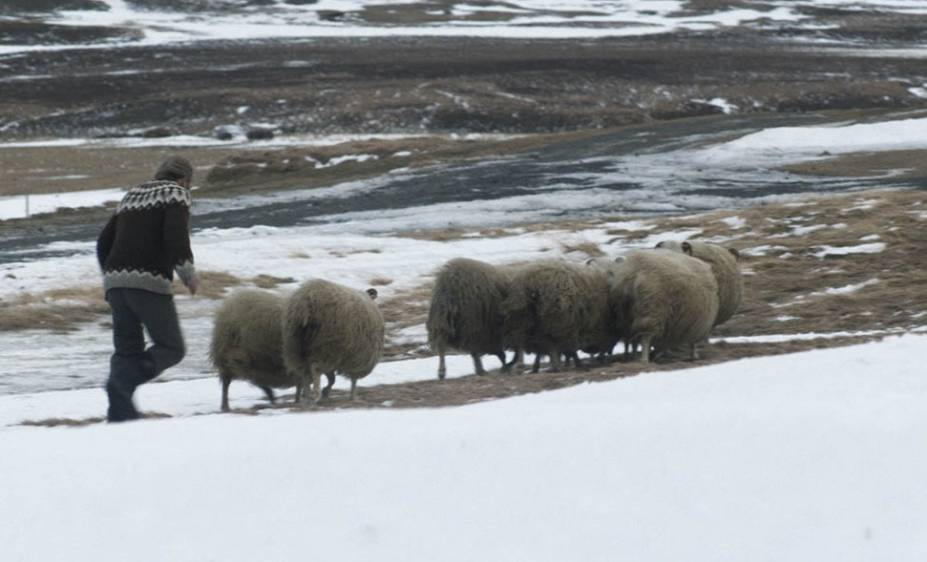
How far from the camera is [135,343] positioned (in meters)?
9.71

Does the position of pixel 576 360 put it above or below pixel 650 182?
above

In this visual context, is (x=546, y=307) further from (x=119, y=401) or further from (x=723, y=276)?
(x=119, y=401)

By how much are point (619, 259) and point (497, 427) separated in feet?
21.8

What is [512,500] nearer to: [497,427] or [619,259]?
[497,427]

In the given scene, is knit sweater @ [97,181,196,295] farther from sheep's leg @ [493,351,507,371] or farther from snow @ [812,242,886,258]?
snow @ [812,242,886,258]

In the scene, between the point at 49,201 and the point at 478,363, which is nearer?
the point at 478,363

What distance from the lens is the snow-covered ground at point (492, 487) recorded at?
20.3 ft

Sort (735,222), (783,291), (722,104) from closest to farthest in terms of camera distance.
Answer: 1. (783,291)
2. (735,222)
3. (722,104)

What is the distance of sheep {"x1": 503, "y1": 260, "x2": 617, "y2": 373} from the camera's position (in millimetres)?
12992

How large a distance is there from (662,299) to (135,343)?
519cm

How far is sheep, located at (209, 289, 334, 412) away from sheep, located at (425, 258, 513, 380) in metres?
1.49

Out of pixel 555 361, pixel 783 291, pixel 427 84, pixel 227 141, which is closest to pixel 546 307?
pixel 555 361

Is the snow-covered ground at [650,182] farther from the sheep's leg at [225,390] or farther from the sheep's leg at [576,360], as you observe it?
the sheep's leg at [225,390]

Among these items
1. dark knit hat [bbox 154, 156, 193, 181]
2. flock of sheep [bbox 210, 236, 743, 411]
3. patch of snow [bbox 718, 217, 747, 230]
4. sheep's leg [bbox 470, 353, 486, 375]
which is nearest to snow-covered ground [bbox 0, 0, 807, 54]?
patch of snow [bbox 718, 217, 747, 230]
